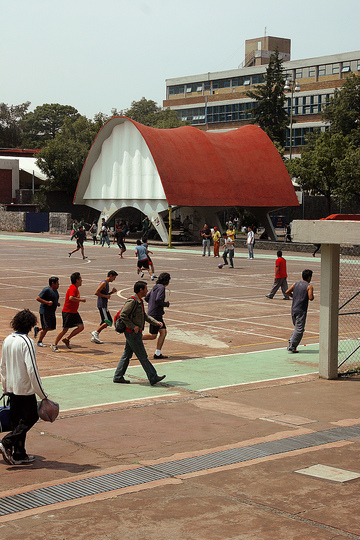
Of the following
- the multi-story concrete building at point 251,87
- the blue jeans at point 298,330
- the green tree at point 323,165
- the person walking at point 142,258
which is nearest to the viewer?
the blue jeans at point 298,330

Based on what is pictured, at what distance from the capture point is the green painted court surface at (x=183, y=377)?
11.4 metres

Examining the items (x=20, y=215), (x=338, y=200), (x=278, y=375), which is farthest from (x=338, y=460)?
(x=20, y=215)

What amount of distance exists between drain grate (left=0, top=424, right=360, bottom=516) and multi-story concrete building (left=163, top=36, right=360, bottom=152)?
255 feet

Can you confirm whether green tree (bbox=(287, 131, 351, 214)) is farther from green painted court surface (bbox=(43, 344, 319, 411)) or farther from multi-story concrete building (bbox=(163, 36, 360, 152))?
green painted court surface (bbox=(43, 344, 319, 411))

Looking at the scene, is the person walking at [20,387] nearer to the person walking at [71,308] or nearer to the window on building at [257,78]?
the person walking at [71,308]

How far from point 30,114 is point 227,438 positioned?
13300cm

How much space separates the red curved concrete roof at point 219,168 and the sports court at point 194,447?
1416 inches

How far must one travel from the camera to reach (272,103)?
8438 centimetres

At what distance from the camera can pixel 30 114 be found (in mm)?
135625

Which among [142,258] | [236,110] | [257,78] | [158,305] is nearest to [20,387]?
[158,305]

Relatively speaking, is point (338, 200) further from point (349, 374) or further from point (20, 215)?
point (349, 374)

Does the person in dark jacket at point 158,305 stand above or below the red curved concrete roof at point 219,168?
below

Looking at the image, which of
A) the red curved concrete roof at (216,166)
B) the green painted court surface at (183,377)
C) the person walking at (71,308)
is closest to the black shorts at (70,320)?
the person walking at (71,308)

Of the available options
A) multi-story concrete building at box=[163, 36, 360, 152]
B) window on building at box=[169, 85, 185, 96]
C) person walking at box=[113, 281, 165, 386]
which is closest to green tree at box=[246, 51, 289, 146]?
multi-story concrete building at box=[163, 36, 360, 152]
